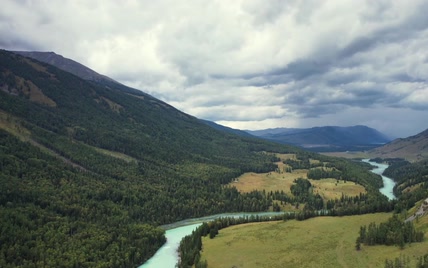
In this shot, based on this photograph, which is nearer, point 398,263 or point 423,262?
point 423,262

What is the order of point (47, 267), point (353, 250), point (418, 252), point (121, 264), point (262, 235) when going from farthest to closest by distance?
1. point (262, 235)
2. point (121, 264)
3. point (47, 267)
4. point (353, 250)
5. point (418, 252)

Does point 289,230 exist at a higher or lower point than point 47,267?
higher

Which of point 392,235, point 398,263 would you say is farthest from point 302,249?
point 398,263

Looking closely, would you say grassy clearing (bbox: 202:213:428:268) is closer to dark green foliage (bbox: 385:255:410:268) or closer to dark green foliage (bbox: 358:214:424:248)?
dark green foliage (bbox: 385:255:410:268)

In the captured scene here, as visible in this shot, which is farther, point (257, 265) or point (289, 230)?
point (289, 230)

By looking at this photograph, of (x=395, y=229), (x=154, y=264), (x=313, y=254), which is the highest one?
(x=395, y=229)

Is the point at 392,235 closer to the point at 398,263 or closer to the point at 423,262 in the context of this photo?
the point at 398,263

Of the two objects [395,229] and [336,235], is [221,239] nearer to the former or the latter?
[336,235]

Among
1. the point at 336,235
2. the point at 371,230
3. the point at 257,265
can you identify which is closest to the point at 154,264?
the point at 257,265
